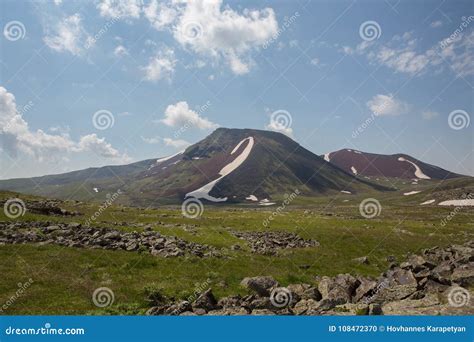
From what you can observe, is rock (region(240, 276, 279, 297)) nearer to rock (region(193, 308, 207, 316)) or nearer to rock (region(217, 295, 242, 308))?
rock (region(217, 295, 242, 308))

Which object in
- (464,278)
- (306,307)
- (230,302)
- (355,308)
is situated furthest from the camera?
(464,278)

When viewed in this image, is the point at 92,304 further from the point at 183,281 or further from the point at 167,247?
the point at 167,247

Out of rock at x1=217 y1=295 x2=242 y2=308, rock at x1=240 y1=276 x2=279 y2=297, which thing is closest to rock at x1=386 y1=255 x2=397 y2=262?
rock at x1=240 y1=276 x2=279 y2=297

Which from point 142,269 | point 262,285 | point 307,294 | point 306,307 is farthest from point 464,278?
point 142,269

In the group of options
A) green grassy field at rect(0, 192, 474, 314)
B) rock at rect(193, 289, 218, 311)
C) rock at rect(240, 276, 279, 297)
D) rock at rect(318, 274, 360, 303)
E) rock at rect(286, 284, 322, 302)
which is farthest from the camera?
rock at rect(240, 276, 279, 297)

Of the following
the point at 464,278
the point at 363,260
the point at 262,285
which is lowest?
the point at 363,260

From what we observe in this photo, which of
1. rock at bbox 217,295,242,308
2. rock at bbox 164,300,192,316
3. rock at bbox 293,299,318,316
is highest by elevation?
rock at bbox 164,300,192,316

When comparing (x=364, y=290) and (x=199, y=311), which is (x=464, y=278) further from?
(x=199, y=311)

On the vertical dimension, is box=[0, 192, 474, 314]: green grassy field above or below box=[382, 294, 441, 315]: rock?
above

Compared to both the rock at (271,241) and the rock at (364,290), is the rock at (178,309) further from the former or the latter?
the rock at (271,241)

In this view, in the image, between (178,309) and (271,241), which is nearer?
(178,309)

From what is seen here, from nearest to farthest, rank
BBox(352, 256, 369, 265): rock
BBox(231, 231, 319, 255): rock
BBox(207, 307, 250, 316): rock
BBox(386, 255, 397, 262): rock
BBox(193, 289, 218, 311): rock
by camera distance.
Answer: BBox(207, 307, 250, 316): rock < BBox(193, 289, 218, 311): rock < BBox(352, 256, 369, 265): rock < BBox(386, 255, 397, 262): rock < BBox(231, 231, 319, 255): rock

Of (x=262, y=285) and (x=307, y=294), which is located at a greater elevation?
(x=262, y=285)

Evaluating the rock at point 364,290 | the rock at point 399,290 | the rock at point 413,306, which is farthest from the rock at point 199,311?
the rock at point 399,290
